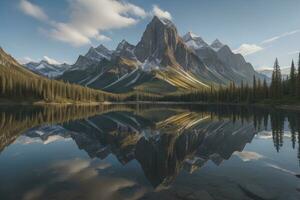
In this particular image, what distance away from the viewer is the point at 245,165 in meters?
27.0

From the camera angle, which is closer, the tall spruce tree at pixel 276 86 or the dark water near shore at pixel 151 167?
the dark water near shore at pixel 151 167

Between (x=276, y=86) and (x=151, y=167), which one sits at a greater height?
(x=276, y=86)

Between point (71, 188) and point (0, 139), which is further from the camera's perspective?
point (0, 139)

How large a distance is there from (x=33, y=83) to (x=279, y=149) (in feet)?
589

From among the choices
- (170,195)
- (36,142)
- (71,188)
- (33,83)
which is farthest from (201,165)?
(33,83)

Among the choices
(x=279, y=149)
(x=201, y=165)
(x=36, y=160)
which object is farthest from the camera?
(x=279, y=149)

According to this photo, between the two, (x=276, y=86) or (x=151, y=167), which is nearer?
(x=151, y=167)

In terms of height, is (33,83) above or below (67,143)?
above

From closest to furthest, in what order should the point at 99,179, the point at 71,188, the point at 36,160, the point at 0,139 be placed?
the point at 71,188 < the point at 99,179 < the point at 36,160 < the point at 0,139

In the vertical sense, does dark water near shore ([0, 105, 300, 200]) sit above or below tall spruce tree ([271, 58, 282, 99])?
below

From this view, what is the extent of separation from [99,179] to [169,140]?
21087mm

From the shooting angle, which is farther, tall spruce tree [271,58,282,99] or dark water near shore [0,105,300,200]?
tall spruce tree [271,58,282,99]

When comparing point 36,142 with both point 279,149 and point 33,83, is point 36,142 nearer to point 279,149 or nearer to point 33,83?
point 279,149

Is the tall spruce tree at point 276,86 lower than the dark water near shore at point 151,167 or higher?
higher
